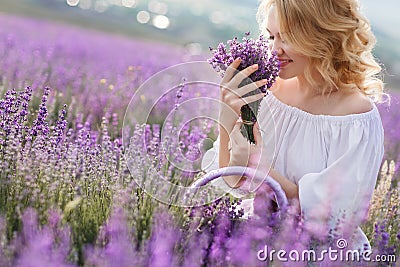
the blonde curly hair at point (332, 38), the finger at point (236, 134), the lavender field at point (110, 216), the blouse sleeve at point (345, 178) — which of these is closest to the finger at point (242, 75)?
the finger at point (236, 134)

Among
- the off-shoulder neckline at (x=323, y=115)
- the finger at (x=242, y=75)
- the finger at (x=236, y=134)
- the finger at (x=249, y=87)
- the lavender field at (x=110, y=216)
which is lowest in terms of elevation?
the lavender field at (x=110, y=216)

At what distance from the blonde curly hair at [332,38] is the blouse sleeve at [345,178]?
26 centimetres

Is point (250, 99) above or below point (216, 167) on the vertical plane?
above

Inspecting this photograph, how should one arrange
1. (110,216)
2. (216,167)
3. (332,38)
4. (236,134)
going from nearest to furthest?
(110,216) → (236,134) → (332,38) → (216,167)

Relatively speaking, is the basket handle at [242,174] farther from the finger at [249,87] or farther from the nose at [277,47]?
the nose at [277,47]

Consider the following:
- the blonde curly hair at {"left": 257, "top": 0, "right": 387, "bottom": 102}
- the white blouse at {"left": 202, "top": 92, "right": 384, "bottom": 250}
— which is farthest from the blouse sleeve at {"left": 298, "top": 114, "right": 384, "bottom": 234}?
the blonde curly hair at {"left": 257, "top": 0, "right": 387, "bottom": 102}

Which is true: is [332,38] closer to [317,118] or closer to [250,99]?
[317,118]

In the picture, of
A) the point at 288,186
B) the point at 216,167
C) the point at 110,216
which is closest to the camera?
the point at 110,216

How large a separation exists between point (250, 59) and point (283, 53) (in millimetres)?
372

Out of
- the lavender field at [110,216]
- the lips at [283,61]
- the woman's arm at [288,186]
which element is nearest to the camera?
the lavender field at [110,216]

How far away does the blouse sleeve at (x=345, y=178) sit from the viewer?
2.39 metres

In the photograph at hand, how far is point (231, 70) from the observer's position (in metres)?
2.30

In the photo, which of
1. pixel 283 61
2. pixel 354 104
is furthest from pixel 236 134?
pixel 354 104

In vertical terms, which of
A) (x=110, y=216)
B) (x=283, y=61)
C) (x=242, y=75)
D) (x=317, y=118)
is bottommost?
(x=110, y=216)
